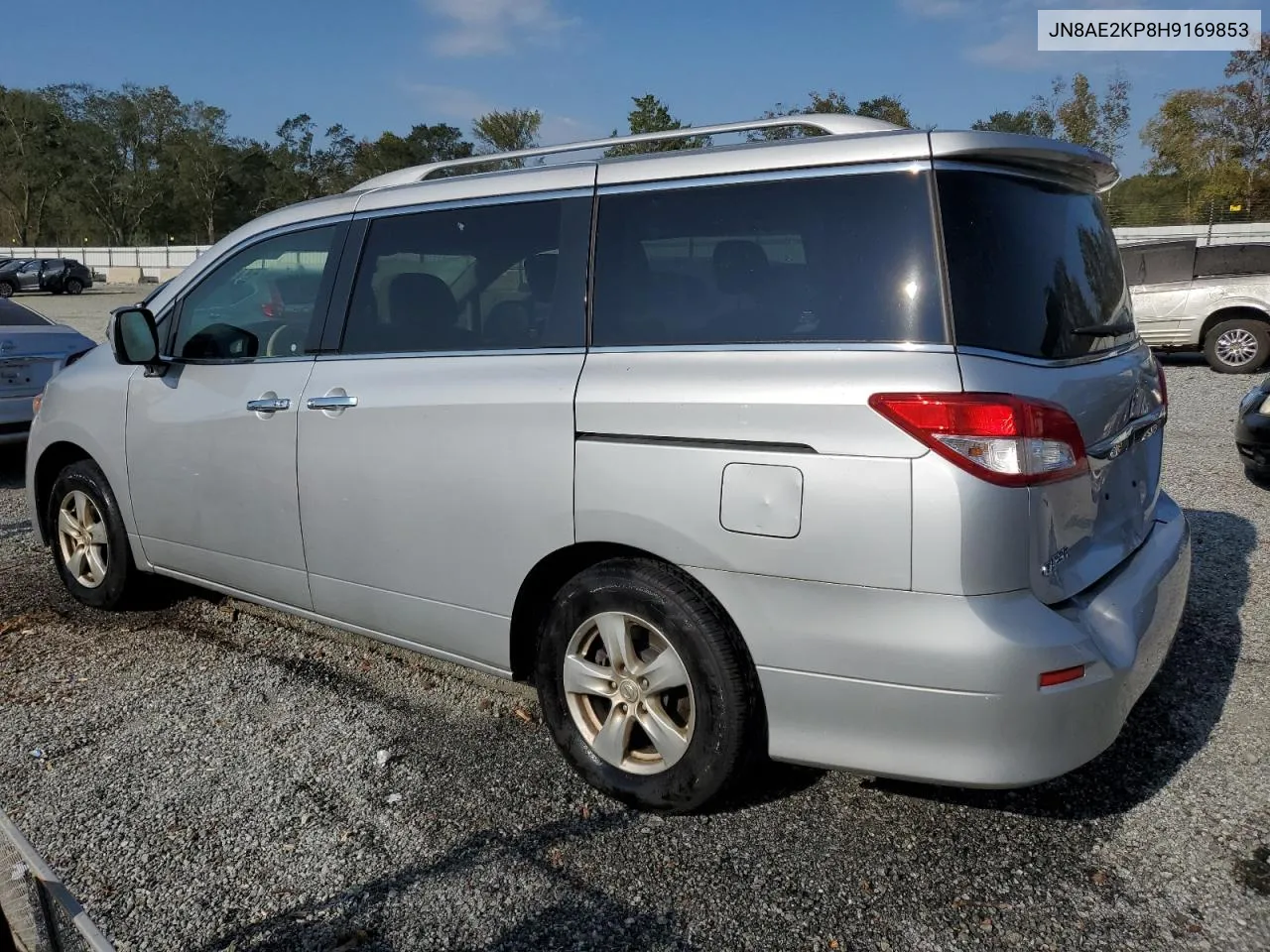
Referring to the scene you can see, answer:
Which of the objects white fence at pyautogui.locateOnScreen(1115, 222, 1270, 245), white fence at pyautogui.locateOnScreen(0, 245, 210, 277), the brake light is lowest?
the brake light

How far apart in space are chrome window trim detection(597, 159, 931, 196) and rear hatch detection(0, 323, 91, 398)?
6605 millimetres

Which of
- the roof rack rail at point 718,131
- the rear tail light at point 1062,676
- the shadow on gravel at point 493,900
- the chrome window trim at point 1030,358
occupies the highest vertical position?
the roof rack rail at point 718,131

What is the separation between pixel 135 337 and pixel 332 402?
124 cm

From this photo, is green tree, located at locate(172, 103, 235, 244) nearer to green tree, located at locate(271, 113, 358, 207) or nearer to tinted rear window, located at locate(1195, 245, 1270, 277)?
green tree, located at locate(271, 113, 358, 207)

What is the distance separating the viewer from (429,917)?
2.63 meters

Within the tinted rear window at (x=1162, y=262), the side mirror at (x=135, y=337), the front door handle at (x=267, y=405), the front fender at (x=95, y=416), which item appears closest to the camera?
the front door handle at (x=267, y=405)

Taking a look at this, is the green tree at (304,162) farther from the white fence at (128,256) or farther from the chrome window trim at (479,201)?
the chrome window trim at (479,201)

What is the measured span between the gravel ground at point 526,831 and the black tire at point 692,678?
0.13 meters

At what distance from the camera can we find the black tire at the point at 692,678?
9.36 ft

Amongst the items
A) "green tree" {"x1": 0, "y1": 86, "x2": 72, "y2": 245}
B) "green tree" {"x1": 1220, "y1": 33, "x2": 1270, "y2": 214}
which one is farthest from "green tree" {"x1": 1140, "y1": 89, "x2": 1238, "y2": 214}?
"green tree" {"x1": 0, "y1": 86, "x2": 72, "y2": 245}

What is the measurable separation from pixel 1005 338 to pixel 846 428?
0.47m

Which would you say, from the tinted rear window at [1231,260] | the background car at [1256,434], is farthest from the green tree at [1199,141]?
the background car at [1256,434]

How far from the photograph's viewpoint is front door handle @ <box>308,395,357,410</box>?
3.67 metres

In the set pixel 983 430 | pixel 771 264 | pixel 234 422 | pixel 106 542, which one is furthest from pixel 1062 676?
pixel 106 542
